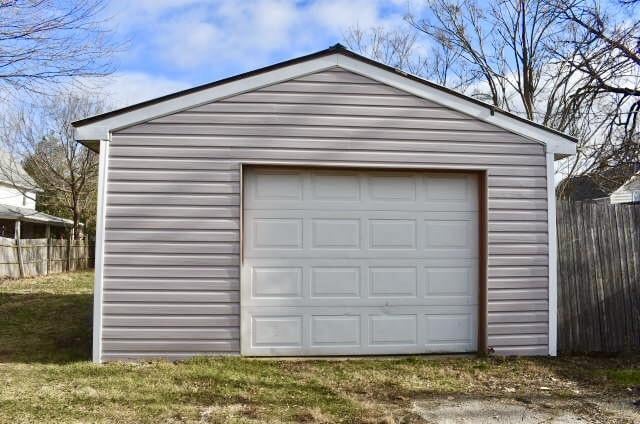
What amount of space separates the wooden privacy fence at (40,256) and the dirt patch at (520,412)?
15.4 meters

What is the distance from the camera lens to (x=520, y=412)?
4.80 m

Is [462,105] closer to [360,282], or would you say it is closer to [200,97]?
[360,282]

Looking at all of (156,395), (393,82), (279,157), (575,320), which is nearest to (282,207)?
(279,157)

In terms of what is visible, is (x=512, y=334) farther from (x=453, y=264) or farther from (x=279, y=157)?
(x=279, y=157)

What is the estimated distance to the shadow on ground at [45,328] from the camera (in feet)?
22.3

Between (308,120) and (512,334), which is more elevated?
(308,120)

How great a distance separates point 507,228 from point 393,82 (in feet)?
7.16

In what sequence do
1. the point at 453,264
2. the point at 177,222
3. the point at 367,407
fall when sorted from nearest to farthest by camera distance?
1. the point at 367,407
2. the point at 177,222
3. the point at 453,264

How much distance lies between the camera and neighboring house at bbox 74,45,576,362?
637 centimetres

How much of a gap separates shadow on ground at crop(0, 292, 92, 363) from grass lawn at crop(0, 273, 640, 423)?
4cm

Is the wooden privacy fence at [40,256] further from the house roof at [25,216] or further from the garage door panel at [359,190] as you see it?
the garage door panel at [359,190]

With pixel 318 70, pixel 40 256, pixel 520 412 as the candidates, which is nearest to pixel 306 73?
pixel 318 70

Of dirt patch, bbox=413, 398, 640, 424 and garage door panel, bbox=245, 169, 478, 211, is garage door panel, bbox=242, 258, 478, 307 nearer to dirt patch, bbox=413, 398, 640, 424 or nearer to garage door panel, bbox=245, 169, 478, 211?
garage door panel, bbox=245, 169, 478, 211

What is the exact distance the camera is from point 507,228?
674cm
